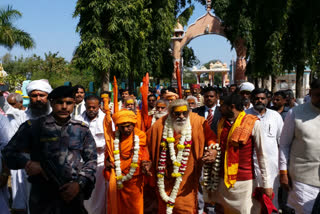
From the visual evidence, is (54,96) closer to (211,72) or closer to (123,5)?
(123,5)

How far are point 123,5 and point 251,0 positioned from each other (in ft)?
18.4

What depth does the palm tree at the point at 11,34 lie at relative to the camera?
18.7m

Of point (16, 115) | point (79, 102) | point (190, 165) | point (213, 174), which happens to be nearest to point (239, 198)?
point (213, 174)

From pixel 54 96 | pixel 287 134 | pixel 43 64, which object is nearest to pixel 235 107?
pixel 287 134

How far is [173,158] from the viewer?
12.7 feet

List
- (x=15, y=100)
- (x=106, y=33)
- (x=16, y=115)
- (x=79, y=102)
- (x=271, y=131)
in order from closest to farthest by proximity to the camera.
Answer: (x=271, y=131)
(x=16, y=115)
(x=79, y=102)
(x=15, y=100)
(x=106, y=33)

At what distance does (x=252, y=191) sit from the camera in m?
3.79

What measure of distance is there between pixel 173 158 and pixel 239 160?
77 centimetres

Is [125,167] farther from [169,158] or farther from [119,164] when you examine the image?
[169,158]

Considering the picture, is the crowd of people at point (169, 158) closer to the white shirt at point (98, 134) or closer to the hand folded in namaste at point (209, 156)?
the hand folded in namaste at point (209, 156)

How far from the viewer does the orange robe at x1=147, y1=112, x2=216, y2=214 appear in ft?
12.7

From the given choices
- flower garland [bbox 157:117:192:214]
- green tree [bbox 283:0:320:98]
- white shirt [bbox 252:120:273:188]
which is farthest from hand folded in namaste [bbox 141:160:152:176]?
green tree [bbox 283:0:320:98]

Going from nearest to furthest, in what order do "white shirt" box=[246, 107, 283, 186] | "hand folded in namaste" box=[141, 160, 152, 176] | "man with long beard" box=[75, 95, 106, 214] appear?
"hand folded in namaste" box=[141, 160, 152, 176] → "white shirt" box=[246, 107, 283, 186] → "man with long beard" box=[75, 95, 106, 214]

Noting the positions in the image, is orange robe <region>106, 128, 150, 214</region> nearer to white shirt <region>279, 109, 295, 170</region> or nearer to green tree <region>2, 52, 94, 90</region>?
white shirt <region>279, 109, 295, 170</region>
